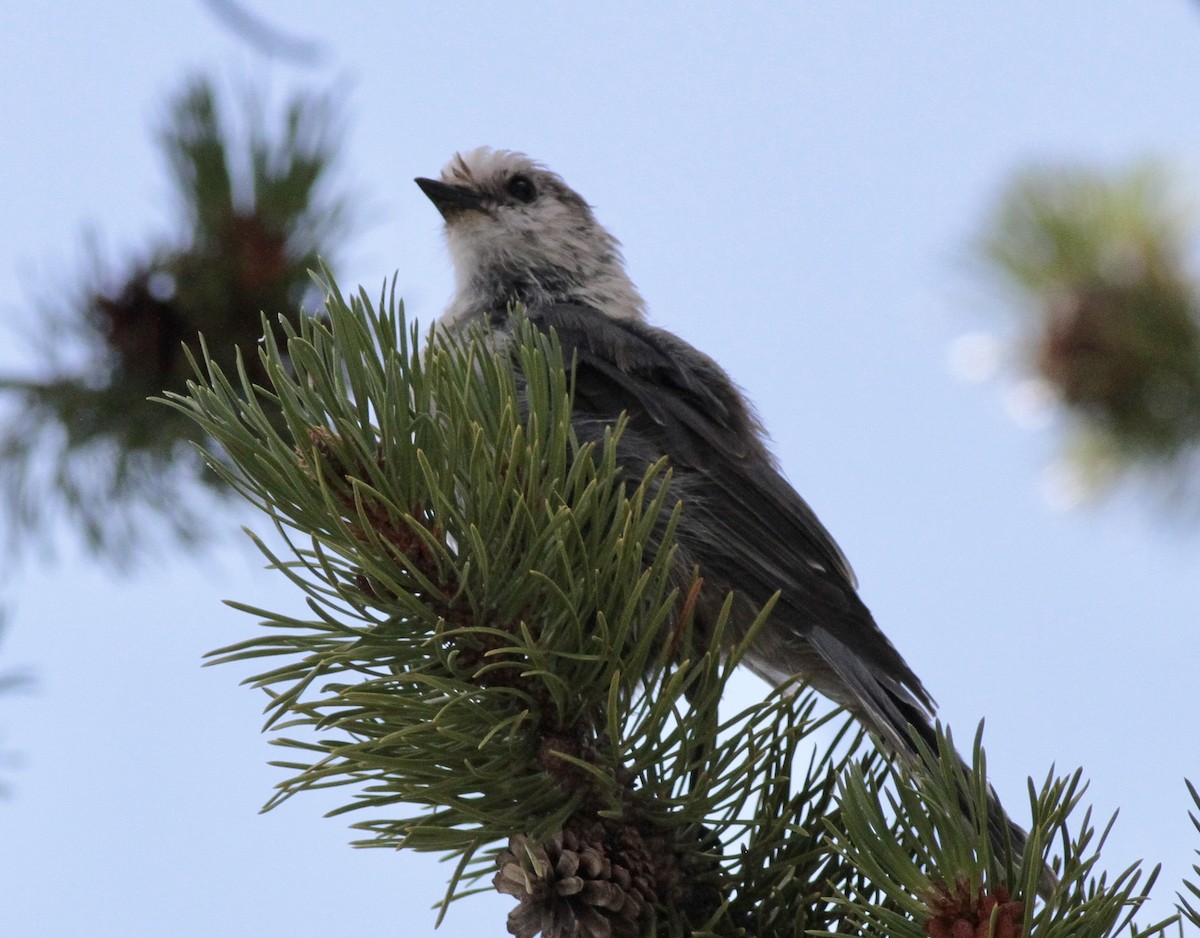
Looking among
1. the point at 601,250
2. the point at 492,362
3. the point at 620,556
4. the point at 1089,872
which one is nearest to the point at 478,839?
the point at 620,556

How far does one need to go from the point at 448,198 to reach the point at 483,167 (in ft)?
1.06

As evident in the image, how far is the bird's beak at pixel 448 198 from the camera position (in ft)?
12.5

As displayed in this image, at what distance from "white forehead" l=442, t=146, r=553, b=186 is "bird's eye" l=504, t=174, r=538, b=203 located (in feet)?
0.06

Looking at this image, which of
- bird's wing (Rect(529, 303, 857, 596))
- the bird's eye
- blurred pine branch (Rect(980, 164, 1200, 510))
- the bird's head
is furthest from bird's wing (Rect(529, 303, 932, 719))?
the bird's eye

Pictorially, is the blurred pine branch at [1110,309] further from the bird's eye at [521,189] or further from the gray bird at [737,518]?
the bird's eye at [521,189]

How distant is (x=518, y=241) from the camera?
12.7ft

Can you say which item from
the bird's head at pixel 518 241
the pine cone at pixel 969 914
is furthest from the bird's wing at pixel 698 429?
the pine cone at pixel 969 914

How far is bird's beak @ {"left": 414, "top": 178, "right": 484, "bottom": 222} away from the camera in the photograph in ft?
12.5

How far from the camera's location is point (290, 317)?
2.63 metres

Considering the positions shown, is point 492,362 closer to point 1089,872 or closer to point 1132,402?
point 1089,872

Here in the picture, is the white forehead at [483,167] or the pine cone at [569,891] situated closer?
the pine cone at [569,891]

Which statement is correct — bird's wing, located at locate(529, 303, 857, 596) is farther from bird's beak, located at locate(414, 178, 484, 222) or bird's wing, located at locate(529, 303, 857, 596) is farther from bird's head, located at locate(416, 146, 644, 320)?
bird's beak, located at locate(414, 178, 484, 222)

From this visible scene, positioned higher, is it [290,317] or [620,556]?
[290,317]

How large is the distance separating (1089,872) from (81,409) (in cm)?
193
